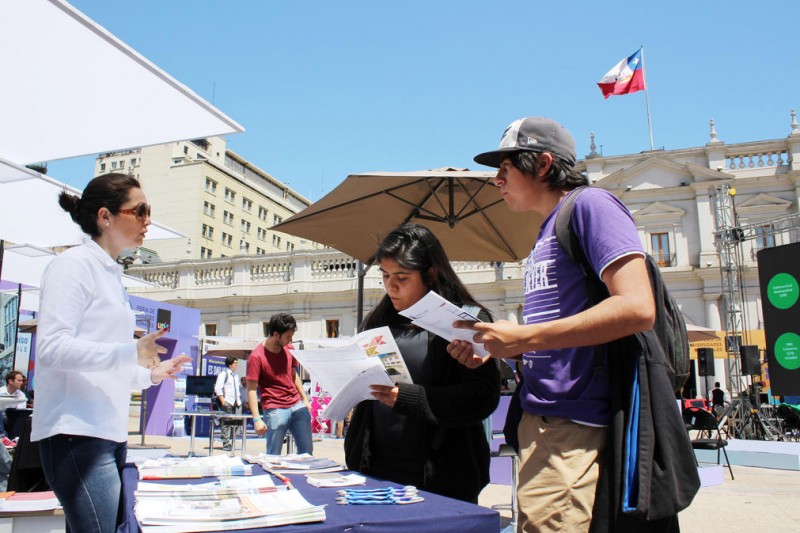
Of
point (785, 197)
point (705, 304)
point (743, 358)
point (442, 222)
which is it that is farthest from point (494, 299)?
point (442, 222)

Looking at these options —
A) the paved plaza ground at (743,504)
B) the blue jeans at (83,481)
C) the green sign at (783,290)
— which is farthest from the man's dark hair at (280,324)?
the green sign at (783,290)

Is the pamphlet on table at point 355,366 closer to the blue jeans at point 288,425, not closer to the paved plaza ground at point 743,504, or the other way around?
the paved plaza ground at point 743,504

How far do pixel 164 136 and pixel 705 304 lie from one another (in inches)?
1129

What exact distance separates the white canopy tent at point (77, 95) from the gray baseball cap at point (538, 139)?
3.25m

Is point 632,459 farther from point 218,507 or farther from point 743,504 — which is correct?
point 743,504

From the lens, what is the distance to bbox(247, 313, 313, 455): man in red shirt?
6.11 metres

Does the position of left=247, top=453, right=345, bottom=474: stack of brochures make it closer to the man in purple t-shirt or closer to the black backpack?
the man in purple t-shirt

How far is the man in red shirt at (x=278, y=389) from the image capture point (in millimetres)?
6113

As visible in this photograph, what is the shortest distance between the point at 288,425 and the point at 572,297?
16.6 ft

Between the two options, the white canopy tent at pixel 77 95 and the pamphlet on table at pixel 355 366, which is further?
the white canopy tent at pixel 77 95

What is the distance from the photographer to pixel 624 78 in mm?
28703

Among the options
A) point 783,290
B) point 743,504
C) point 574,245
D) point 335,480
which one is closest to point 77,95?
point 335,480

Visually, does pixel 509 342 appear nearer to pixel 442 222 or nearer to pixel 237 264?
pixel 442 222

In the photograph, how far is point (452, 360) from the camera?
245 centimetres
